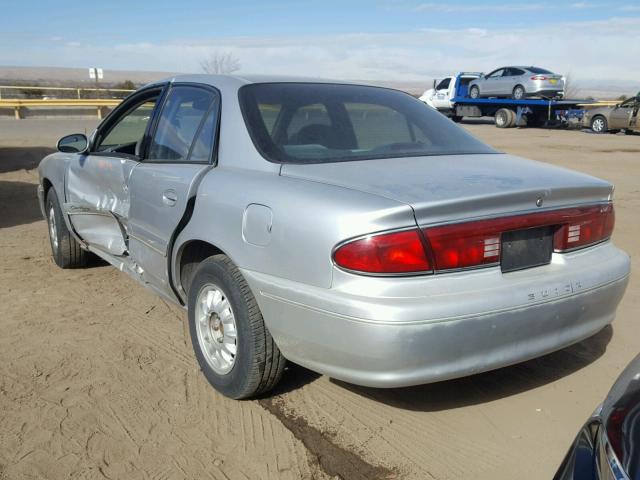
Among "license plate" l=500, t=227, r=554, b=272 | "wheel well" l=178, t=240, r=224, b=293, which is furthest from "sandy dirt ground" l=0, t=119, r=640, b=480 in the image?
"license plate" l=500, t=227, r=554, b=272

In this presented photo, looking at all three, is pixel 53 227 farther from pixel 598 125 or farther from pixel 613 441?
pixel 598 125

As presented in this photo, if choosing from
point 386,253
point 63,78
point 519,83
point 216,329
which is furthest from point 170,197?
point 63,78

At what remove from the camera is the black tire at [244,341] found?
119 inches

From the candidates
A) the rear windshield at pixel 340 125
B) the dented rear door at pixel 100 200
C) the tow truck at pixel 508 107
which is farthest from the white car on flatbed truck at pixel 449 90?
the rear windshield at pixel 340 125

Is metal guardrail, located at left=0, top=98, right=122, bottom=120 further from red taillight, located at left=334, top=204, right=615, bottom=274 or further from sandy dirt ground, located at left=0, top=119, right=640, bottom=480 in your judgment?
red taillight, located at left=334, top=204, right=615, bottom=274

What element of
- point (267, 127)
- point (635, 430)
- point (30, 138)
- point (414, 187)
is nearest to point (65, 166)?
point (267, 127)

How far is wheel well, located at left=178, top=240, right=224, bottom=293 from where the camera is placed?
136 inches

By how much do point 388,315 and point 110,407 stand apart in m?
1.64

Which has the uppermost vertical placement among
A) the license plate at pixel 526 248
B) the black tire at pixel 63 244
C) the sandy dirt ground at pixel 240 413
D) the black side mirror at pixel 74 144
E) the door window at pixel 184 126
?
the door window at pixel 184 126

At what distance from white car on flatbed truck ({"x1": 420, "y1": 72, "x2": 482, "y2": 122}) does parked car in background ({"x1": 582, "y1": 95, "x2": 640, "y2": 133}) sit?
657cm

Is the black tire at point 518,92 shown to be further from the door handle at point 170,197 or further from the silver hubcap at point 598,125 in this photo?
the door handle at point 170,197

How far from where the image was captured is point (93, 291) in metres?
5.13

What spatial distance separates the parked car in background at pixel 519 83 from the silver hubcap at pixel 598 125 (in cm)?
247

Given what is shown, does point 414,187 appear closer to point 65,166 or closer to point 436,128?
point 436,128
